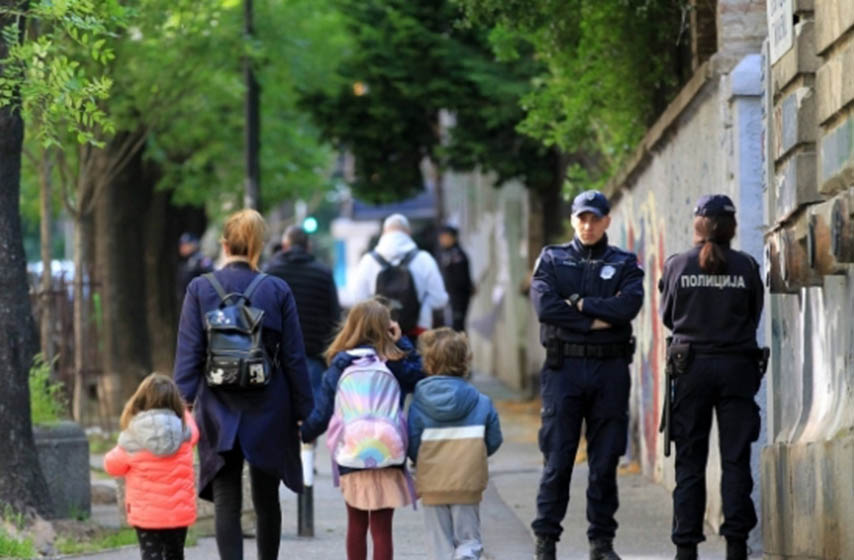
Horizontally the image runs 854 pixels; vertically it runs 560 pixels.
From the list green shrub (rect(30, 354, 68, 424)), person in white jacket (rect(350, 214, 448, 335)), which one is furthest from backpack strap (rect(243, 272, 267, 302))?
person in white jacket (rect(350, 214, 448, 335))

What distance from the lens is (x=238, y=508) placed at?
9.52m

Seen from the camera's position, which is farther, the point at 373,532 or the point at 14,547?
the point at 14,547

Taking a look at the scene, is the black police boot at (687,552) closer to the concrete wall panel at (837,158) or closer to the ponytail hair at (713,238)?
the ponytail hair at (713,238)

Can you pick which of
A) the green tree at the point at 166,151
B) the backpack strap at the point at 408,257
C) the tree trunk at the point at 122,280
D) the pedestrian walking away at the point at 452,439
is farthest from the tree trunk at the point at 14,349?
the tree trunk at the point at 122,280

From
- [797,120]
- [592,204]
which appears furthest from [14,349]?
[797,120]

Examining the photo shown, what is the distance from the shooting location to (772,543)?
10.1 meters

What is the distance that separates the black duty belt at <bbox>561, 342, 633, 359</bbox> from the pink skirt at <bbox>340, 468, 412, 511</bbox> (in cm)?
114

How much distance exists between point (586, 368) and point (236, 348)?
1875mm

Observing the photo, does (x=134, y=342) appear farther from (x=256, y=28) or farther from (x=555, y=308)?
(x=555, y=308)

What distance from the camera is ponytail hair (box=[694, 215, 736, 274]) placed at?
9.80 m

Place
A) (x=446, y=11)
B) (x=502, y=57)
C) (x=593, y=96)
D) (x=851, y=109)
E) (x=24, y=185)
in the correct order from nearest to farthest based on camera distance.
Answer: (x=851, y=109)
(x=593, y=96)
(x=502, y=57)
(x=446, y=11)
(x=24, y=185)

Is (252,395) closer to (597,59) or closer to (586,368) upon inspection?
(586,368)

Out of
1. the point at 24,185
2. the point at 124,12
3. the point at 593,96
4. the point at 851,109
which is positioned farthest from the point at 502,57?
the point at 24,185

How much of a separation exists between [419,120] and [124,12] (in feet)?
48.1
